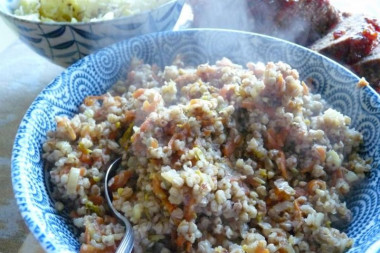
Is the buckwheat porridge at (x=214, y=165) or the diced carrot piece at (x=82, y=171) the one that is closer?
the buckwheat porridge at (x=214, y=165)

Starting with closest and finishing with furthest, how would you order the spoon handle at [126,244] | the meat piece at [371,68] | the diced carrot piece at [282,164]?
the spoon handle at [126,244], the diced carrot piece at [282,164], the meat piece at [371,68]

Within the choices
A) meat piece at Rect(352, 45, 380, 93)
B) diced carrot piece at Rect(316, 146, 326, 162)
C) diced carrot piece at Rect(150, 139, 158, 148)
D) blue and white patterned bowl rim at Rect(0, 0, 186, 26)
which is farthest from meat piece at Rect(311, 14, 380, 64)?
diced carrot piece at Rect(150, 139, 158, 148)

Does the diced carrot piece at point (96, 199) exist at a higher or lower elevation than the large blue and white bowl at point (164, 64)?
lower

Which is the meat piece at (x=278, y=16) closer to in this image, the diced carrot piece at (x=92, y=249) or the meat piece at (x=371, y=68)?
the meat piece at (x=371, y=68)

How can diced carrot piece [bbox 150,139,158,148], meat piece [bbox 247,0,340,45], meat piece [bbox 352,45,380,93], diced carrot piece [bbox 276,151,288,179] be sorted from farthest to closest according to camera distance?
meat piece [bbox 247,0,340,45] < meat piece [bbox 352,45,380,93] < diced carrot piece [bbox 276,151,288,179] < diced carrot piece [bbox 150,139,158,148]

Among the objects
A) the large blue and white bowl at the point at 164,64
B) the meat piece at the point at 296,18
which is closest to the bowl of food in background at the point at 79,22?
the large blue and white bowl at the point at 164,64

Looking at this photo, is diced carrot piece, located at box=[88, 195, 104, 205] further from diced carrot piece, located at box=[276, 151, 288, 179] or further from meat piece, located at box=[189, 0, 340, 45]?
meat piece, located at box=[189, 0, 340, 45]

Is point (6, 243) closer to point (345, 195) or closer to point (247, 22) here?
point (345, 195)
